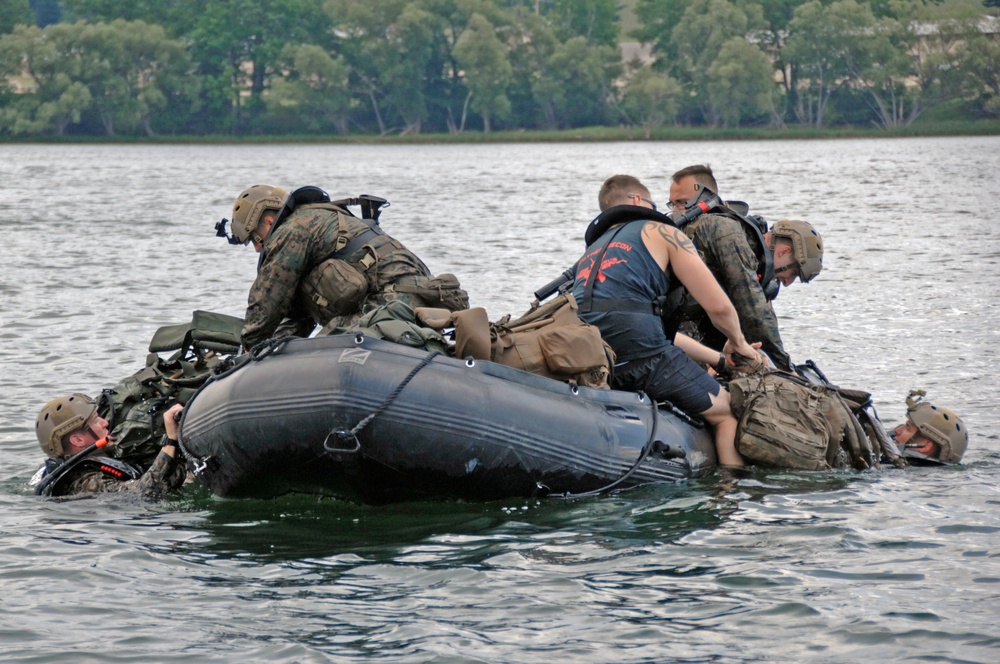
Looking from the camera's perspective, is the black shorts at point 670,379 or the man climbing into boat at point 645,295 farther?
the black shorts at point 670,379

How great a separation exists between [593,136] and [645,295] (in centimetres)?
8788

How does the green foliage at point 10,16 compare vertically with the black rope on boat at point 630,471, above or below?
above

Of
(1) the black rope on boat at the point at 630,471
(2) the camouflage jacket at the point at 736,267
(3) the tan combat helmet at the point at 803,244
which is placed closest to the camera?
(1) the black rope on boat at the point at 630,471

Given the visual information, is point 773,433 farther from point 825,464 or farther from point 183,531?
point 183,531

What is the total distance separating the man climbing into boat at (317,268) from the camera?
8289mm

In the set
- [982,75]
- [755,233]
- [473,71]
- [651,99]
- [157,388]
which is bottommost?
[157,388]

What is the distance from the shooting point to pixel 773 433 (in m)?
8.16

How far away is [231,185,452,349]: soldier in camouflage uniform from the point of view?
8.28m

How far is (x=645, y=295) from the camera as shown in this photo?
26.2 feet

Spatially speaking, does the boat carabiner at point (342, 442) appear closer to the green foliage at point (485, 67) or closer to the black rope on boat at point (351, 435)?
the black rope on boat at point (351, 435)

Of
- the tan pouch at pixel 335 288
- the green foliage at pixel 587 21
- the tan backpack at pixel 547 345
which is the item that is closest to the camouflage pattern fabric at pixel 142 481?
the tan pouch at pixel 335 288

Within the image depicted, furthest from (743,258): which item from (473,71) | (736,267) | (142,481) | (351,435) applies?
(473,71)

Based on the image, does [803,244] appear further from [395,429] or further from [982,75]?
[982,75]

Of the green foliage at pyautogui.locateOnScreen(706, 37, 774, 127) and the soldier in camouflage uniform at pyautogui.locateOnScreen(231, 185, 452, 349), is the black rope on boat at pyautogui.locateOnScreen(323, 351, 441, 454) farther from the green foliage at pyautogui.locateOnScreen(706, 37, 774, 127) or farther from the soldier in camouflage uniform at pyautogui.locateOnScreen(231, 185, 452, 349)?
the green foliage at pyautogui.locateOnScreen(706, 37, 774, 127)
